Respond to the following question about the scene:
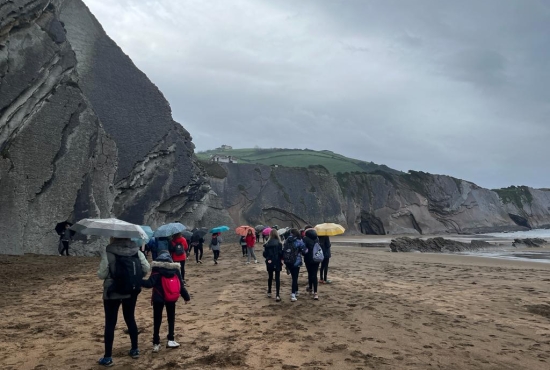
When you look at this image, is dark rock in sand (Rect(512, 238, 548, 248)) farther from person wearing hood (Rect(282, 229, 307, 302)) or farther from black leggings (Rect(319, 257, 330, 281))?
person wearing hood (Rect(282, 229, 307, 302))

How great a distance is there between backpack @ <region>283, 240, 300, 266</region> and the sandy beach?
1161 millimetres

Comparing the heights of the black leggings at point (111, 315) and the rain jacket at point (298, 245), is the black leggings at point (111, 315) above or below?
below

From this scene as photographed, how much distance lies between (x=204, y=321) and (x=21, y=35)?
60.0 ft

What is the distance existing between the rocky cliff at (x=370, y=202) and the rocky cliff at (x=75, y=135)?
72.0 ft

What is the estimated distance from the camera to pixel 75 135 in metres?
23.0

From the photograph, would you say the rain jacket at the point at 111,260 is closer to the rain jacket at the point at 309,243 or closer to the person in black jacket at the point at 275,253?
the person in black jacket at the point at 275,253

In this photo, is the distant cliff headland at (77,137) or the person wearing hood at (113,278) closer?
the person wearing hood at (113,278)

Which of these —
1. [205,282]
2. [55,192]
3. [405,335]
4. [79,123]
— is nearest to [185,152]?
[79,123]

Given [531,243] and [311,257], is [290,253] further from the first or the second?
[531,243]

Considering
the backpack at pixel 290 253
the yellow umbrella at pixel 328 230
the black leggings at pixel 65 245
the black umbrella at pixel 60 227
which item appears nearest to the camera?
the backpack at pixel 290 253

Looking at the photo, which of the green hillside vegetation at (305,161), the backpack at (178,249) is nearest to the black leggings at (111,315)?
the backpack at (178,249)

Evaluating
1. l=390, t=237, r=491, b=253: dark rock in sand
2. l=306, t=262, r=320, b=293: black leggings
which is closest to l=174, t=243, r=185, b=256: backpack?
l=306, t=262, r=320, b=293: black leggings

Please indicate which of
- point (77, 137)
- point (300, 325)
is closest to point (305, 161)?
point (77, 137)

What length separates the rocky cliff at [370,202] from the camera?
185 ft
